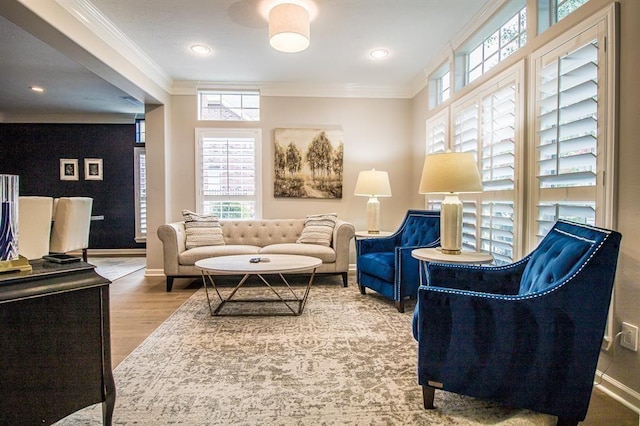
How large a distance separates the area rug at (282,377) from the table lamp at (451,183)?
829mm

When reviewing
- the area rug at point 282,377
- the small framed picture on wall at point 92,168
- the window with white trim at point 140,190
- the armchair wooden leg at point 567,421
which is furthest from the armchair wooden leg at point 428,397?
the small framed picture on wall at point 92,168

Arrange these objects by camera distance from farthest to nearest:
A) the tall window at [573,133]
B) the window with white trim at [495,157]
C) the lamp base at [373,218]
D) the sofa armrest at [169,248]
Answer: the lamp base at [373,218]
the sofa armrest at [169,248]
the window with white trim at [495,157]
the tall window at [573,133]

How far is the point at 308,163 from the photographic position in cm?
486

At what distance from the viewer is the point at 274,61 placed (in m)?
4.05

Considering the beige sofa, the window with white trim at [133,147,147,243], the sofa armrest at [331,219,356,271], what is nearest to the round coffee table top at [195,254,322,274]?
the beige sofa

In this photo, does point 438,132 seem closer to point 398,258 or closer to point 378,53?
point 378,53

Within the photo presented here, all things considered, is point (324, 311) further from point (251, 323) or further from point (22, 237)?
point (22, 237)

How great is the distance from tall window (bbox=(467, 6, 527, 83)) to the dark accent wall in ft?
19.0

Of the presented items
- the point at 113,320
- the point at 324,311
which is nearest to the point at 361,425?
the point at 324,311

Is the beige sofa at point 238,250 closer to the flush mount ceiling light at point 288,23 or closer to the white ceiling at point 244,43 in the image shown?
the white ceiling at point 244,43

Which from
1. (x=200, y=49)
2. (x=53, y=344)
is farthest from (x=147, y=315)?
(x=200, y=49)

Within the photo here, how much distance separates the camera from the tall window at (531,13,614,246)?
72.2 inches

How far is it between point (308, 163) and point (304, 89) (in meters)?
1.02

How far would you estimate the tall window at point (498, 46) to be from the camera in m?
2.75
